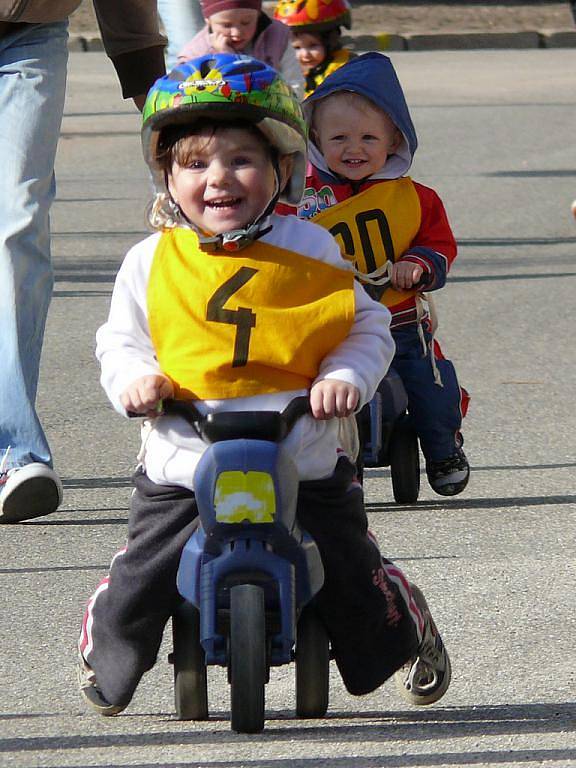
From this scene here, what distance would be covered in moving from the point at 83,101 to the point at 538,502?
12.9 metres

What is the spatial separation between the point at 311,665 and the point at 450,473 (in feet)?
6.95

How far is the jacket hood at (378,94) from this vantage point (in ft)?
17.6

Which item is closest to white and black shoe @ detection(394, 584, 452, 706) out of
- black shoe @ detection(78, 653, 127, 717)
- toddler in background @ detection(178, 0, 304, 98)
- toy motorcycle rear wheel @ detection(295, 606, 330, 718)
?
toy motorcycle rear wheel @ detection(295, 606, 330, 718)

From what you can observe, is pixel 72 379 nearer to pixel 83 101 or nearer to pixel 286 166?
pixel 286 166

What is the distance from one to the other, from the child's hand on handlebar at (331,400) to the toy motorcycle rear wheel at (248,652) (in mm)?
362

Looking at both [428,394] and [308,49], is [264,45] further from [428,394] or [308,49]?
[428,394]

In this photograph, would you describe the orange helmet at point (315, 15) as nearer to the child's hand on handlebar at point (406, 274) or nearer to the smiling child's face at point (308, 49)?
the smiling child's face at point (308, 49)

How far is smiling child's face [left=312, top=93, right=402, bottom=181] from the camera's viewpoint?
5.40 meters

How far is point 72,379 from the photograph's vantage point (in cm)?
744

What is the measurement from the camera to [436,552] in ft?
16.3

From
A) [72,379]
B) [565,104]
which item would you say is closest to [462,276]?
[72,379]

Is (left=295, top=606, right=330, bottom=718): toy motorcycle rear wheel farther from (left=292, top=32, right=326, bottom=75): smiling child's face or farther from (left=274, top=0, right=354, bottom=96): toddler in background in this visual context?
(left=292, top=32, right=326, bottom=75): smiling child's face

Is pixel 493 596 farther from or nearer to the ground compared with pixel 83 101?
farther from the ground

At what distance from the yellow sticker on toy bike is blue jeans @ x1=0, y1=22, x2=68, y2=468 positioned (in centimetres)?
205
